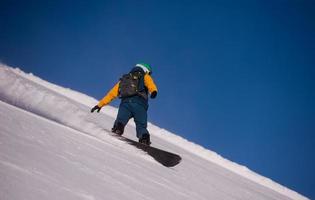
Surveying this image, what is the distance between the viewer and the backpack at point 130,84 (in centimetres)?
612

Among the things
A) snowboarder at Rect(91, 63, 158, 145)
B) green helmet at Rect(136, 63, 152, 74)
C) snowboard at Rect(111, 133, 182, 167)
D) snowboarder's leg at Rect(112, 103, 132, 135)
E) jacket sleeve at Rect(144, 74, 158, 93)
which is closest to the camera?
snowboard at Rect(111, 133, 182, 167)

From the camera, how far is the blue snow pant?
19.6 feet

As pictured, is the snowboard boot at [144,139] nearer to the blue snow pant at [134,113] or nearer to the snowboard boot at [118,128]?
the blue snow pant at [134,113]

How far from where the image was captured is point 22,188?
1194 millimetres

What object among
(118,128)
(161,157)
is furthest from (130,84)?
(161,157)

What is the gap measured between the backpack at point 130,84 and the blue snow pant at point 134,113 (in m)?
0.14

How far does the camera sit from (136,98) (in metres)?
6.14

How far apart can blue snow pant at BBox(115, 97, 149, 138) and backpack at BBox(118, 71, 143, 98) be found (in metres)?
0.14

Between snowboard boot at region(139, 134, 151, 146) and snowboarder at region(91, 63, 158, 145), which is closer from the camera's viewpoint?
snowboard boot at region(139, 134, 151, 146)

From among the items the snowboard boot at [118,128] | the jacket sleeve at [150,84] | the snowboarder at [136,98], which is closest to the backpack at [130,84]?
the snowboarder at [136,98]

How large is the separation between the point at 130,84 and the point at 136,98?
30 centimetres

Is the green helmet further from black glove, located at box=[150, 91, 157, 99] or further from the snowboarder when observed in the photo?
black glove, located at box=[150, 91, 157, 99]

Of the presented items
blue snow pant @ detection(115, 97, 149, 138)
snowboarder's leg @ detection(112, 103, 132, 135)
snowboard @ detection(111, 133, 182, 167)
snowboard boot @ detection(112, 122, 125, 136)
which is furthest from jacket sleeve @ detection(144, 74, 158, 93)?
snowboard @ detection(111, 133, 182, 167)

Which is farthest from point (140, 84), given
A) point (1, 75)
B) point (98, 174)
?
point (98, 174)
